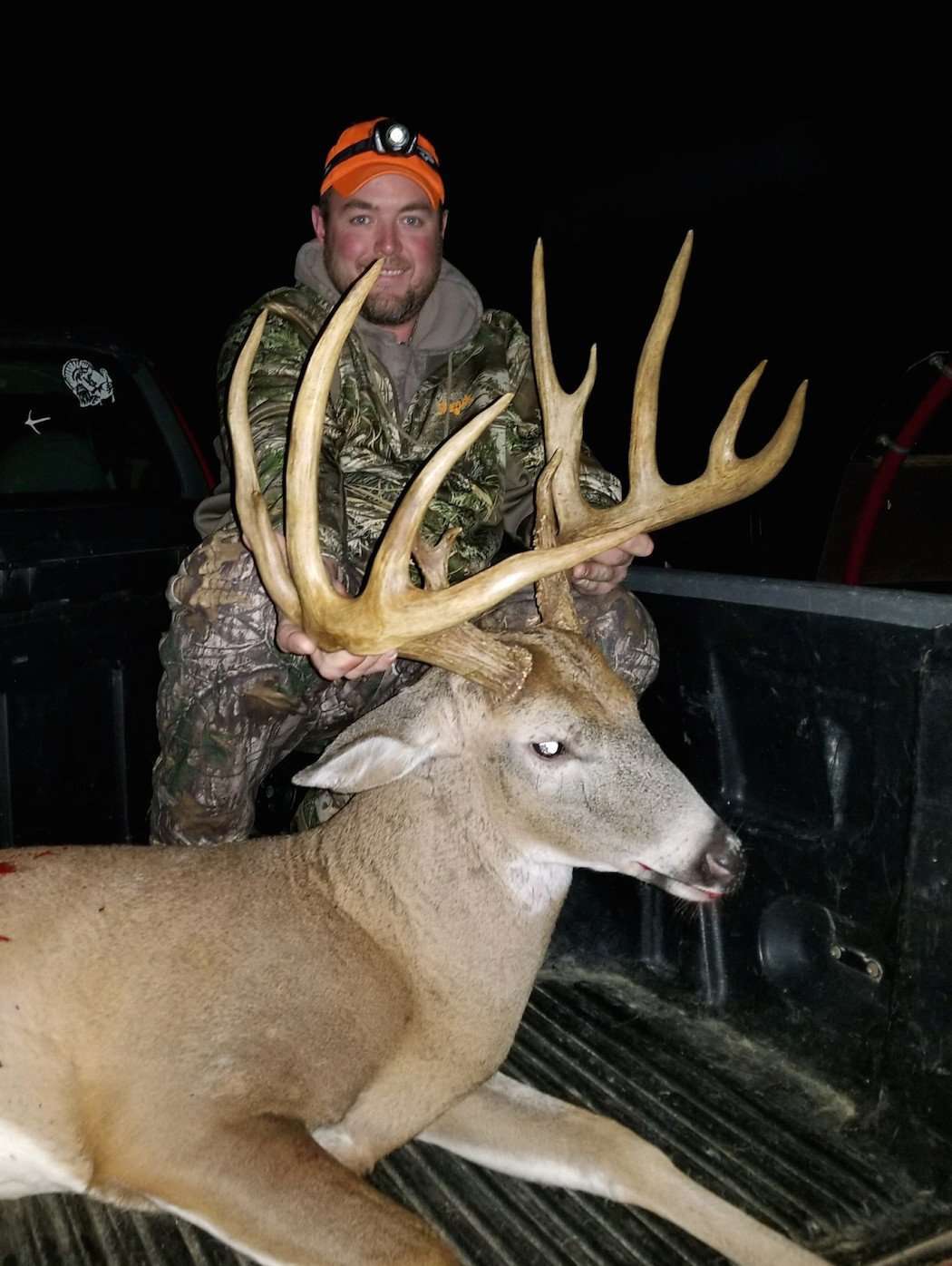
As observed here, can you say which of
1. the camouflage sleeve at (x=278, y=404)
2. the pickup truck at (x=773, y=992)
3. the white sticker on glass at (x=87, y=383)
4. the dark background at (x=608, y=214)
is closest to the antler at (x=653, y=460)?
the pickup truck at (x=773, y=992)

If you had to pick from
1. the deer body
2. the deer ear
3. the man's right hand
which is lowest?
the deer body

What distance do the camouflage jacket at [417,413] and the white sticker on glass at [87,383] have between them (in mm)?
787

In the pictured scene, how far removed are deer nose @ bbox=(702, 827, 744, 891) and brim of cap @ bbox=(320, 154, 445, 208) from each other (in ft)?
8.59

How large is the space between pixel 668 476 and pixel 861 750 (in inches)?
573

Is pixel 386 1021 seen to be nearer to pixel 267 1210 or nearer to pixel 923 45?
pixel 267 1210

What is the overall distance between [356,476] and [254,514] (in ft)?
4.17

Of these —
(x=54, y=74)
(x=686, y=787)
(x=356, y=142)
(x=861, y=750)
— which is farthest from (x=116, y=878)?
(x=54, y=74)

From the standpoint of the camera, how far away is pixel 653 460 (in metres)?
3.21

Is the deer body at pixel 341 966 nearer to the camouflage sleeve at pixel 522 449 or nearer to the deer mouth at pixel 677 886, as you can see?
the deer mouth at pixel 677 886

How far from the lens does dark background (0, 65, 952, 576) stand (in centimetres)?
1408

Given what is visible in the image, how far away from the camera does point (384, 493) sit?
3807 millimetres

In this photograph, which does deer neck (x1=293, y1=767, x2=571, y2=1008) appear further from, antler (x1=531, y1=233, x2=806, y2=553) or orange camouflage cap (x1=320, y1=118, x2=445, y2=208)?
orange camouflage cap (x1=320, y1=118, x2=445, y2=208)

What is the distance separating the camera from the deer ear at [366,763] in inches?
110

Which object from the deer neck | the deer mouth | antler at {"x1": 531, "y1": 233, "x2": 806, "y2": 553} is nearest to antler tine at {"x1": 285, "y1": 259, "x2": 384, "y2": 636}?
the deer neck
